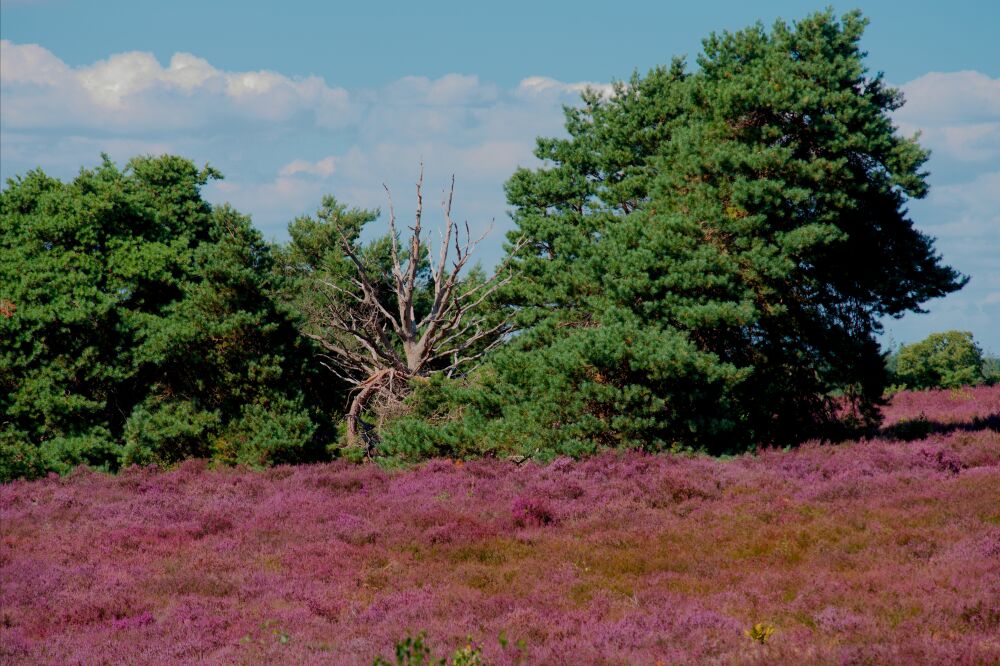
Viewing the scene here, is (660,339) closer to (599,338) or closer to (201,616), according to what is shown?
(599,338)

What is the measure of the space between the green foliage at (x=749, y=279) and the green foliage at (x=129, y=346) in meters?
6.25

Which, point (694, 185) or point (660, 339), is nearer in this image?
point (660, 339)

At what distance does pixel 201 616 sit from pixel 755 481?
10283mm

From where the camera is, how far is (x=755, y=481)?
17.7 meters

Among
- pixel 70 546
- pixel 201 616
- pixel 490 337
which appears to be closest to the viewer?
pixel 201 616

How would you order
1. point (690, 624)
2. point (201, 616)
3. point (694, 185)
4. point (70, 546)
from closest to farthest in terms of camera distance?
point (690, 624)
point (201, 616)
point (70, 546)
point (694, 185)

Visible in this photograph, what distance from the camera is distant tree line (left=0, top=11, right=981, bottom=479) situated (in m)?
22.7

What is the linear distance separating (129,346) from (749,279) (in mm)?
18005

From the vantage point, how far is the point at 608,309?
941 inches

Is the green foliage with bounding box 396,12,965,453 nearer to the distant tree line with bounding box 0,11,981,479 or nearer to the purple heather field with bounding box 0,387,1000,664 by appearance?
the distant tree line with bounding box 0,11,981,479

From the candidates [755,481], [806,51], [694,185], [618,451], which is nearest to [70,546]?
[618,451]

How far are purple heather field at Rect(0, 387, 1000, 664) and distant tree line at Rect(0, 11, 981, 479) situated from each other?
2703 mm

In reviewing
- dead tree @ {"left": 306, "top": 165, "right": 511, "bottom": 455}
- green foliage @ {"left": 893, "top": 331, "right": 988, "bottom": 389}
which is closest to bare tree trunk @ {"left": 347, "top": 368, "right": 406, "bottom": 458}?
dead tree @ {"left": 306, "top": 165, "right": 511, "bottom": 455}

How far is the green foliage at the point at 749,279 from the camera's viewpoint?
71.7 ft
